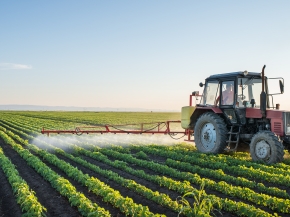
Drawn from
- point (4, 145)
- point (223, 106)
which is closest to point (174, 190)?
point (223, 106)

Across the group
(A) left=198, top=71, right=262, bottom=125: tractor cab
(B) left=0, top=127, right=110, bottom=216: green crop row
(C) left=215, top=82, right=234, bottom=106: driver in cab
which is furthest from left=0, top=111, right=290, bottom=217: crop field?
(C) left=215, top=82, right=234, bottom=106: driver in cab

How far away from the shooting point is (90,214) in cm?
535

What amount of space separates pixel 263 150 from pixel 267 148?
16 cm

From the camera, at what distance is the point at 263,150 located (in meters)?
9.08

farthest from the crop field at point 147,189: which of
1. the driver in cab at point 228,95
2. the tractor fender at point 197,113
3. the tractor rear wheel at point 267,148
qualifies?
the driver in cab at point 228,95

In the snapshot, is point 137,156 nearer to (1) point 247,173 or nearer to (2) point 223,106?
(2) point 223,106

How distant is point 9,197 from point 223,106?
21.1ft

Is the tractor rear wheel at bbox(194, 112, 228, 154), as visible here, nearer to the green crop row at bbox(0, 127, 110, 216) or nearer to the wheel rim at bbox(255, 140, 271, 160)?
the wheel rim at bbox(255, 140, 271, 160)

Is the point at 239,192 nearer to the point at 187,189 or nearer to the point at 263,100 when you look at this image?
the point at 187,189

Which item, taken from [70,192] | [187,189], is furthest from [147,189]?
[70,192]

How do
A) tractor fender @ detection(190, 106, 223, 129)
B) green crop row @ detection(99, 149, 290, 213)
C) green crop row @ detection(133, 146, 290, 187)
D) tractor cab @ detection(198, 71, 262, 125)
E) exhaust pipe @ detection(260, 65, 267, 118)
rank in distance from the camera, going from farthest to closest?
tractor fender @ detection(190, 106, 223, 129)
tractor cab @ detection(198, 71, 262, 125)
exhaust pipe @ detection(260, 65, 267, 118)
green crop row @ detection(133, 146, 290, 187)
green crop row @ detection(99, 149, 290, 213)

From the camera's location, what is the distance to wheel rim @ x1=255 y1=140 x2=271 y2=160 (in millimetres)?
8930

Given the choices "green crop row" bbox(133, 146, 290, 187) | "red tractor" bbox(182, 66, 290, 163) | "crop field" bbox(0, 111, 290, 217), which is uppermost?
"red tractor" bbox(182, 66, 290, 163)

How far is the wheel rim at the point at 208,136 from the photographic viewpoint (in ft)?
35.1
